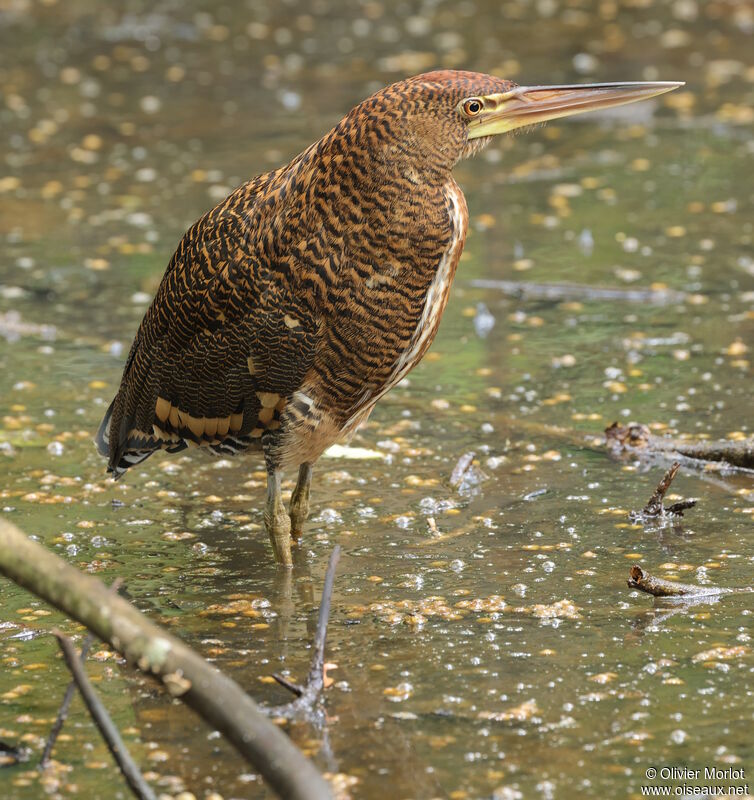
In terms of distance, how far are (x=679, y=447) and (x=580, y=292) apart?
8.00 ft

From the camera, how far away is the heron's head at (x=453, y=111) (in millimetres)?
5023

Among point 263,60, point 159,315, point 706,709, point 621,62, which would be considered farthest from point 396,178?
point 263,60

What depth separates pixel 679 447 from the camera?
6543 millimetres

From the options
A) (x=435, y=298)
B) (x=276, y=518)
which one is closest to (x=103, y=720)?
(x=276, y=518)

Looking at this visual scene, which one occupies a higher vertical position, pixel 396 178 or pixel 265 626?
pixel 396 178

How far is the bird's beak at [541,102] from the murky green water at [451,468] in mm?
1786

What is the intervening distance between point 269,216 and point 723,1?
12.1m

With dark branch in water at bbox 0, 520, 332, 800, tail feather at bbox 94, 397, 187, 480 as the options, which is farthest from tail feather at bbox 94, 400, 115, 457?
dark branch in water at bbox 0, 520, 332, 800

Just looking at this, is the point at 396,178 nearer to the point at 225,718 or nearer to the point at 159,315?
the point at 159,315

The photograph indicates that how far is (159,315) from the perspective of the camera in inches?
226

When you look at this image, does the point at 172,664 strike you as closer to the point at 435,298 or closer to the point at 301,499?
the point at 435,298

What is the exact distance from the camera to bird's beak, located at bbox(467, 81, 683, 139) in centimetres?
511

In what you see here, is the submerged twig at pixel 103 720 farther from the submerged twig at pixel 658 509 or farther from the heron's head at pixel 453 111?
the submerged twig at pixel 658 509

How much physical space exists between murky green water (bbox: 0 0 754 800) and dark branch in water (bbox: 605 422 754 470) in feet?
0.36
